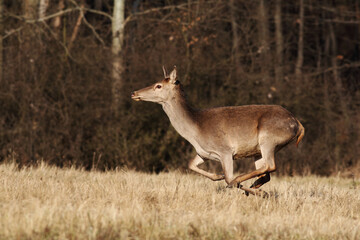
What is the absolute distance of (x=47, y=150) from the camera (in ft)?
50.2

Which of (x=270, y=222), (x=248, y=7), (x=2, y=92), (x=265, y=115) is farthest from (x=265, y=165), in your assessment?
(x=248, y=7)

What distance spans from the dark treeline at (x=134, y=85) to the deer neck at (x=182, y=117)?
619 cm

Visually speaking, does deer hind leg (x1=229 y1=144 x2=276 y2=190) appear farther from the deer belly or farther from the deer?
the deer belly

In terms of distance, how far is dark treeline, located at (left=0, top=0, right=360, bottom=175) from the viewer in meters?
15.4

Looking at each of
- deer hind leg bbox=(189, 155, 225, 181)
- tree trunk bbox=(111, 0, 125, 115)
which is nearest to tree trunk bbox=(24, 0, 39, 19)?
tree trunk bbox=(111, 0, 125, 115)

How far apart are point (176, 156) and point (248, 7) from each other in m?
5.45

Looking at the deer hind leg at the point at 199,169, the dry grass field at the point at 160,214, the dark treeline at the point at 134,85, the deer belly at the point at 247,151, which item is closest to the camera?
the dry grass field at the point at 160,214

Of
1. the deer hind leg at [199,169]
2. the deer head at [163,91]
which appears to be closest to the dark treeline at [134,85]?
the deer head at [163,91]

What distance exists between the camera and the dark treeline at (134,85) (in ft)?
50.6

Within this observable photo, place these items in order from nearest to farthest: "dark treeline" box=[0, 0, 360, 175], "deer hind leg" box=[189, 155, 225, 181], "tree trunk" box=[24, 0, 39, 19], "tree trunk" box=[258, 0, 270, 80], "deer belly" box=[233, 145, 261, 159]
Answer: "deer belly" box=[233, 145, 261, 159], "deer hind leg" box=[189, 155, 225, 181], "dark treeline" box=[0, 0, 360, 175], "tree trunk" box=[24, 0, 39, 19], "tree trunk" box=[258, 0, 270, 80]

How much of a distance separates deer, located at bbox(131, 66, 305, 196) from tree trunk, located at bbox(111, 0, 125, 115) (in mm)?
6962

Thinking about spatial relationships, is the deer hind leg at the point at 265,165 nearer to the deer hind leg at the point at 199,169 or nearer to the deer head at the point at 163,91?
the deer hind leg at the point at 199,169

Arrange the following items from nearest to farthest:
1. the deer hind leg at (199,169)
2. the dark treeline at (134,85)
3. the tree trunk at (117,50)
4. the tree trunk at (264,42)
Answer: the deer hind leg at (199,169)
the dark treeline at (134,85)
the tree trunk at (117,50)
the tree trunk at (264,42)

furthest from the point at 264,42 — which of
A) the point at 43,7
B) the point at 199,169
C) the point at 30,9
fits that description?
the point at 199,169
